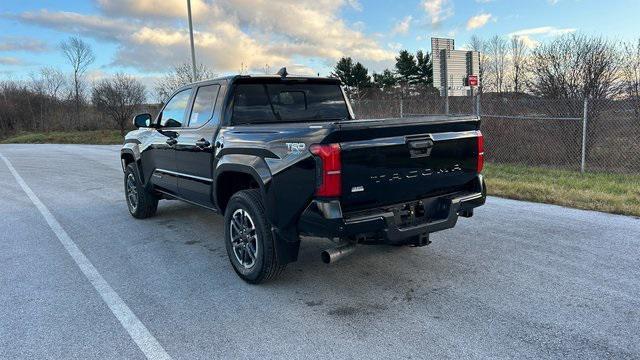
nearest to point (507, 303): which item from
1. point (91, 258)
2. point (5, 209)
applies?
point (91, 258)

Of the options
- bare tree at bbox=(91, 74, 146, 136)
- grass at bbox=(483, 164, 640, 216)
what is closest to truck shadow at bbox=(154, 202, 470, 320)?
grass at bbox=(483, 164, 640, 216)

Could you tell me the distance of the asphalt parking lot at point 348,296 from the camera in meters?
3.27

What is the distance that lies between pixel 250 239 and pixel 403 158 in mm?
1603

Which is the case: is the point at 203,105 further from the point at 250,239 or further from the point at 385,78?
the point at 385,78

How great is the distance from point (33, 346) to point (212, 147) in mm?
2335

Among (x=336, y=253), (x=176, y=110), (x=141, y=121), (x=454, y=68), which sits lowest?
(x=336, y=253)

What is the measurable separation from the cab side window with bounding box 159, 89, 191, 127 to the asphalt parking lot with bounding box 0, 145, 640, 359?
1444mm

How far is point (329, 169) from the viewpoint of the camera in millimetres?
3479

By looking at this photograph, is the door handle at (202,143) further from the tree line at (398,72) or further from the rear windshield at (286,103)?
the tree line at (398,72)

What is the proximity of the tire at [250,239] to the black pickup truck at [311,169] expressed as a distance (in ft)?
0.04

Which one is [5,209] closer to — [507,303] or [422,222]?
[422,222]

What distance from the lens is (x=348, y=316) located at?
371 centimetres

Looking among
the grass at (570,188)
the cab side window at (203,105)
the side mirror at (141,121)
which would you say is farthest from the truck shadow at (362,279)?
the grass at (570,188)

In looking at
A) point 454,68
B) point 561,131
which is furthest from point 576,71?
point 454,68
